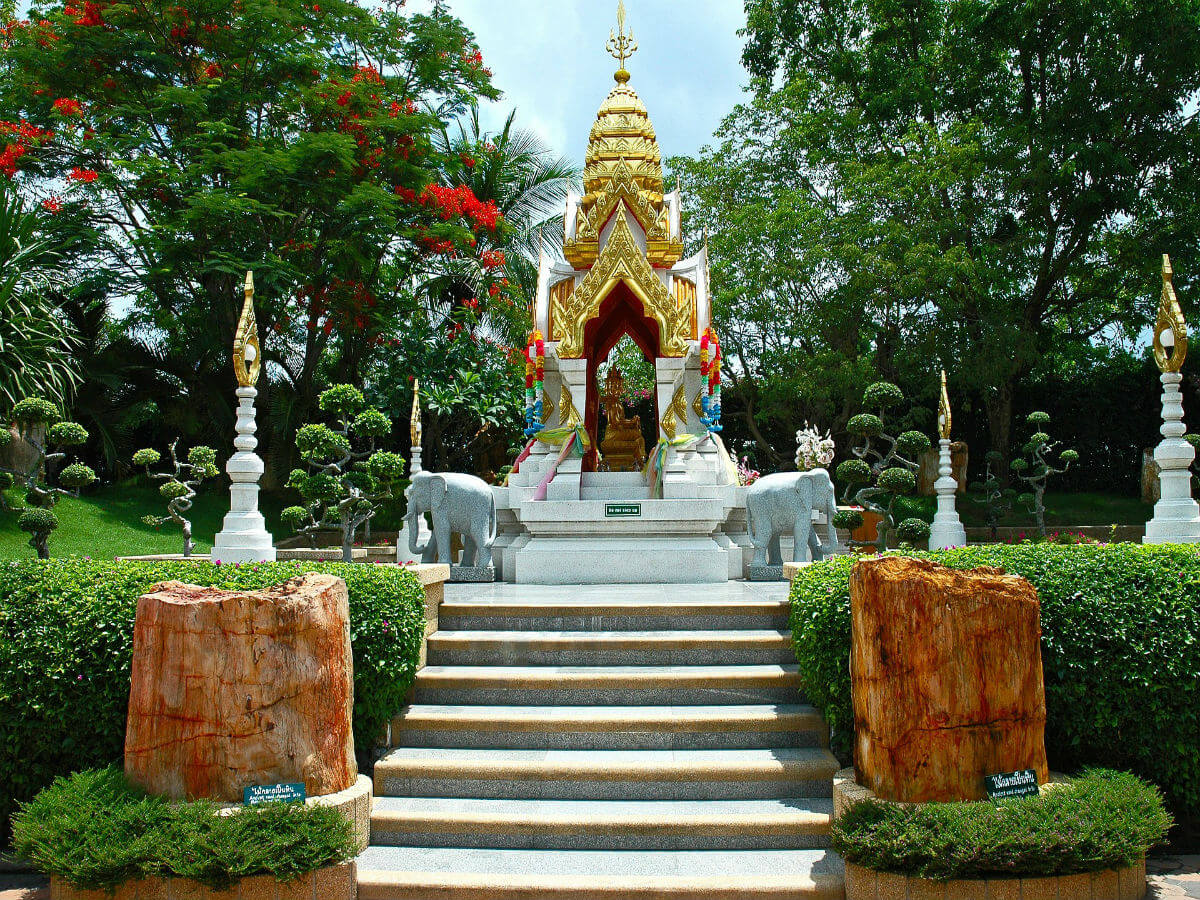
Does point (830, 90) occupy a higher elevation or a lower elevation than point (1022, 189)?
higher

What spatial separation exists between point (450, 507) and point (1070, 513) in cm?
1697

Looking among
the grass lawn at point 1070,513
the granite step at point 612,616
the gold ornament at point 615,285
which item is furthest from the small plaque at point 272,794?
the grass lawn at point 1070,513

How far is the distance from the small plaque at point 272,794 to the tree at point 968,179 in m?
17.1

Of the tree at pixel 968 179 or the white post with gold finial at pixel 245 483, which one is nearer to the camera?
the white post with gold finial at pixel 245 483

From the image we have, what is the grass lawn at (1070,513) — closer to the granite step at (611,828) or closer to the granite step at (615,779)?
the granite step at (615,779)

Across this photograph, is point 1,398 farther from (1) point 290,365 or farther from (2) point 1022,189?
(2) point 1022,189

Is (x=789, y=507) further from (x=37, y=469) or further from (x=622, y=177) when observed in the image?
(x=37, y=469)

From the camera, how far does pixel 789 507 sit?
9375 millimetres

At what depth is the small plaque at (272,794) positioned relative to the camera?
413 cm

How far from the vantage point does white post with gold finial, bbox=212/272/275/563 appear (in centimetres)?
843

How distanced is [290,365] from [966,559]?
19.9m

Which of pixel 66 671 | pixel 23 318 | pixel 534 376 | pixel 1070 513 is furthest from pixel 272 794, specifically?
pixel 1070 513

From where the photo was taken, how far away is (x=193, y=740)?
421 cm

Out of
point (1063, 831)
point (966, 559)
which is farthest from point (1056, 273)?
point (1063, 831)
